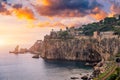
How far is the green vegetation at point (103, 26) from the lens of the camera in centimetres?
13425

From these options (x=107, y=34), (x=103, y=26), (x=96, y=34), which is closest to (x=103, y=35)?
(x=107, y=34)

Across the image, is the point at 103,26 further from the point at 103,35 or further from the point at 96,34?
the point at 103,35

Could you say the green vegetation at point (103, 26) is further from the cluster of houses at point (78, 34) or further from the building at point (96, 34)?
the building at point (96, 34)

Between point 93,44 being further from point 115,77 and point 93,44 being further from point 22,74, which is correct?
point 115,77

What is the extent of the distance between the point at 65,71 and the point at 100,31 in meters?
45.7

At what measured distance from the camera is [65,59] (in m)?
130

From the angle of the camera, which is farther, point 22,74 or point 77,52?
point 77,52

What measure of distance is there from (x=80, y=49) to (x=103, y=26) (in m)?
13.9

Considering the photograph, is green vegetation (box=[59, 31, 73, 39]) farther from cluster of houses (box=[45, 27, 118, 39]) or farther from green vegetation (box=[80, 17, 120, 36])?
green vegetation (box=[80, 17, 120, 36])

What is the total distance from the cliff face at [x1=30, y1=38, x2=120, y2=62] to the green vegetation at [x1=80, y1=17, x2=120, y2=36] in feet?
19.3

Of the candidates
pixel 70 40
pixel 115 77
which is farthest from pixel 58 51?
pixel 115 77

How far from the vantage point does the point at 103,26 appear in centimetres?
14025

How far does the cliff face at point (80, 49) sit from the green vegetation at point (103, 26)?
232 inches

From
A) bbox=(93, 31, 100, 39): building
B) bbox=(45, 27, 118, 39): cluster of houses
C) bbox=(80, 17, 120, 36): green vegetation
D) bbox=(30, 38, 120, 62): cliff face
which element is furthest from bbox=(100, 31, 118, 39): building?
bbox=(80, 17, 120, 36): green vegetation
